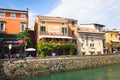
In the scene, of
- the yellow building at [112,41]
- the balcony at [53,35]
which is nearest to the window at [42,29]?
the balcony at [53,35]

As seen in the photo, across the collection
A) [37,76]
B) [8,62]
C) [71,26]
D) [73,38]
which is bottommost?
[37,76]

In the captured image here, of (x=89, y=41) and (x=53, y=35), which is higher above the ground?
(x=53, y=35)

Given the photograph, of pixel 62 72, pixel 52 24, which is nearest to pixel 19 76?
pixel 62 72

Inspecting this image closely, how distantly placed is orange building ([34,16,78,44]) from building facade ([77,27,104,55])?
14.6 ft

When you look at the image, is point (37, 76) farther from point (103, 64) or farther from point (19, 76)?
point (103, 64)

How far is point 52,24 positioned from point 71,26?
7018mm

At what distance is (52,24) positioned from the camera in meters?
50.8

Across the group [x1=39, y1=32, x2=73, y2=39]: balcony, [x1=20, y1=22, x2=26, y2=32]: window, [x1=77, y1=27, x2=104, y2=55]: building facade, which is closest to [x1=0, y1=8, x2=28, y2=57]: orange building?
[x1=20, y1=22, x2=26, y2=32]: window

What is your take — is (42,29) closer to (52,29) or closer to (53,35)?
(52,29)

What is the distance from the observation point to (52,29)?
50562 millimetres

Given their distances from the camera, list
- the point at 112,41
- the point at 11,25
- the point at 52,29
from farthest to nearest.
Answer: the point at 112,41
the point at 52,29
the point at 11,25

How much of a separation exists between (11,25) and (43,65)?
45.7 feet

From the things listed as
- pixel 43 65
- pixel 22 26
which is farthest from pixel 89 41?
pixel 43 65

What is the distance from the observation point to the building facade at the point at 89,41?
5689 cm
